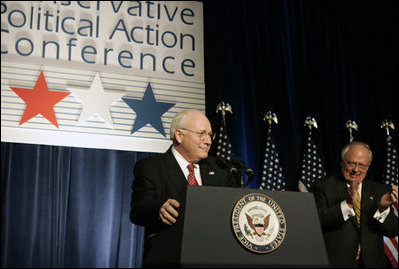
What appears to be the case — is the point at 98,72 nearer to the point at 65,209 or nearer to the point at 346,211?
the point at 65,209

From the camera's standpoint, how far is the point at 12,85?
5195 millimetres

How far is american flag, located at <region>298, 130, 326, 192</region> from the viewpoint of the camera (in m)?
5.80

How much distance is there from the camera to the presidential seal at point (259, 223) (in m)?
2.09

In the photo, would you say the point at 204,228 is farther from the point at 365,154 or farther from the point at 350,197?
the point at 365,154

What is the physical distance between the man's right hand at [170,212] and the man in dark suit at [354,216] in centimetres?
178

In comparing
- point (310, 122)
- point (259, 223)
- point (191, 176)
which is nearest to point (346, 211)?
point (191, 176)

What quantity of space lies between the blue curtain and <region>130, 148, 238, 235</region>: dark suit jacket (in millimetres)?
2407

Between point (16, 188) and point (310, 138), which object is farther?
point (310, 138)

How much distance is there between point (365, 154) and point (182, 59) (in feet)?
8.22

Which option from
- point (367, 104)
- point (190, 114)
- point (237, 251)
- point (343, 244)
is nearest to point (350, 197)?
point (343, 244)

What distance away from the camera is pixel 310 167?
19.3 feet

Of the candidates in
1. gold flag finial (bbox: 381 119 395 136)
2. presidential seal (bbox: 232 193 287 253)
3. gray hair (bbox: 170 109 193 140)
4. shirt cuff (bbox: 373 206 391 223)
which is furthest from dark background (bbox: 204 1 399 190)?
presidential seal (bbox: 232 193 287 253)

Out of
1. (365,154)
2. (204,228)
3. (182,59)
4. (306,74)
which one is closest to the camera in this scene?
(204,228)

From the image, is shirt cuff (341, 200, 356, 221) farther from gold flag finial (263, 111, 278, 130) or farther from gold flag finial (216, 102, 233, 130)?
gold flag finial (263, 111, 278, 130)
